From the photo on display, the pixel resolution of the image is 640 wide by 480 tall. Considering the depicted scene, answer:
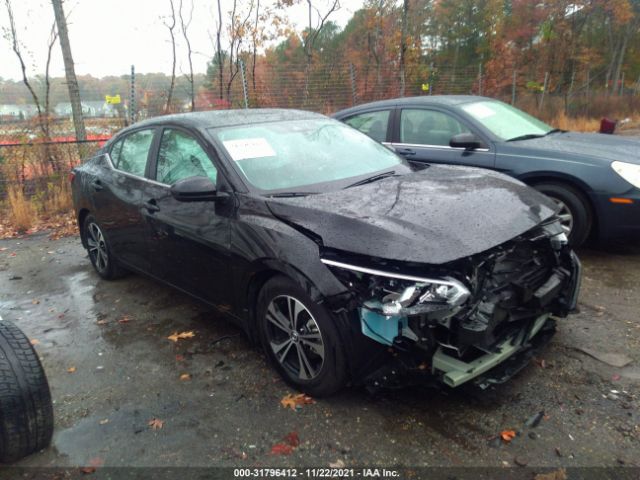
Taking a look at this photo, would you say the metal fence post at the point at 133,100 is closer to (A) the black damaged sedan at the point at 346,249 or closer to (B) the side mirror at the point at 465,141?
(A) the black damaged sedan at the point at 346,249

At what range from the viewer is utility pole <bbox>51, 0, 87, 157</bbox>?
27.1ft

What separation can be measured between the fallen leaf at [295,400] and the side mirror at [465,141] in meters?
3.28

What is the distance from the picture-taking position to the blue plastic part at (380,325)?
2.31m

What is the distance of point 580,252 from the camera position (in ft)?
15.7

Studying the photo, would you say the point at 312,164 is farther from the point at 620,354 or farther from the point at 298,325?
the point at 620,354

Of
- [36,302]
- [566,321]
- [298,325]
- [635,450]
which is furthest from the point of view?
[36,302]

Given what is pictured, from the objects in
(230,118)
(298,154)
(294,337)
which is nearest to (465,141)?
(298,154)

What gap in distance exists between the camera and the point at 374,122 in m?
5.96

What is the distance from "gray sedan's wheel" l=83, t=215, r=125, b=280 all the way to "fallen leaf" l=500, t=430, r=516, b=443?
3.81m

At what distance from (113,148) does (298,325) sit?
3.09 metres

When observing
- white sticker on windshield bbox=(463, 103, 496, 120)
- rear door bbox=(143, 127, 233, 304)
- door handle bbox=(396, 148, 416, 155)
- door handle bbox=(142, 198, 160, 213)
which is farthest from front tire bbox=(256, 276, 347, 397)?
white sticker on windshield bbox=(463, 103, 496, 120)

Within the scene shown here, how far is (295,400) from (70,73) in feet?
27.1

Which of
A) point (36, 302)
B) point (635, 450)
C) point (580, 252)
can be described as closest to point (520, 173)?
point (580, 252)

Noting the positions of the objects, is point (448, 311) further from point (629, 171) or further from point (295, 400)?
point (629, 171)
